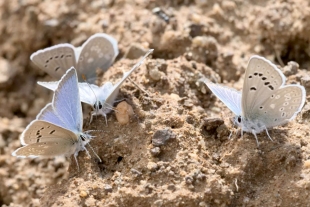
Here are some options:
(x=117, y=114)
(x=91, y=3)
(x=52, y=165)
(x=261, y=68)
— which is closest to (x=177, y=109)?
(x=117, y=114)

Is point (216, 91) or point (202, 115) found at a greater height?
point (216, 91)

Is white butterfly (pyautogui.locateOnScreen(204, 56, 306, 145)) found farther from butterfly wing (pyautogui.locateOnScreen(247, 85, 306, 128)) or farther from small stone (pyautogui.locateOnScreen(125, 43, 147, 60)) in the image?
small stone (pyautogui.locateOnScreen(125, 43, 147, 60))

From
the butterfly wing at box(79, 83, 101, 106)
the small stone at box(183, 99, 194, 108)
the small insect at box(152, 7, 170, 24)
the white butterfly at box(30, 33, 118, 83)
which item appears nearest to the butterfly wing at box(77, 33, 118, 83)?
the white butterfly at box(30, 33, 118, 83)

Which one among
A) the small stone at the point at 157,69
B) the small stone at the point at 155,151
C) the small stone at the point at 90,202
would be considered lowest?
the small stone at the point at 90,202

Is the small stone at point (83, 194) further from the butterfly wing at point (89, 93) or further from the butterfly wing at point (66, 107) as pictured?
the butterfly wing at point (89, 93)

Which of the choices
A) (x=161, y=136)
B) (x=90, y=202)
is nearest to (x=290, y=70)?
(x=161, y=136)

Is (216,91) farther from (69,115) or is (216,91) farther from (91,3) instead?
(91,3)

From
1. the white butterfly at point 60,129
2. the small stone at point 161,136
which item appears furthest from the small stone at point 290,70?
the white butterfly at point 60,129

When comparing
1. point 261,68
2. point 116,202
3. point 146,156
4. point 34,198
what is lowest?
point 34,198
